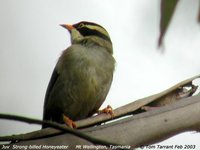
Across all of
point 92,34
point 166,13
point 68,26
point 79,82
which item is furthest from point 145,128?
point 68,26

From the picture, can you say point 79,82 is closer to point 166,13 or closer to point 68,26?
point 68,26

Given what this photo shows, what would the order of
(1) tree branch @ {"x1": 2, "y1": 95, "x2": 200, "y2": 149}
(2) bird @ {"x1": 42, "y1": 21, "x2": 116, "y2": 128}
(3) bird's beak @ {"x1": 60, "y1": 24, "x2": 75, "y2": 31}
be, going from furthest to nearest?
(3) bird's beak @ {"x1": 60, "y1": 24, "x2": 75, "y2": 31}, (2) bird @ {"x1": 42, "y1": 21, "x2": 116, "y2": 128}, (1) tree branch @ {"x1": 2, "y1": 95, "x2": 200, "y2": 149}

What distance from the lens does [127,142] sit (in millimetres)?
2324

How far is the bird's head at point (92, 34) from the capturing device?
470 centimetres

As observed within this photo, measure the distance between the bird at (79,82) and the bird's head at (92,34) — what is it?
0.07 meters

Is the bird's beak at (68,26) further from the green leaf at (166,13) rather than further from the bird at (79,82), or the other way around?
the green leaf at (166,13)

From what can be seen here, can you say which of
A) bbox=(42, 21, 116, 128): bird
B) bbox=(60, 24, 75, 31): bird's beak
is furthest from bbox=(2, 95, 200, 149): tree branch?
bbox=(60, 24, 75, 31): bird's beak

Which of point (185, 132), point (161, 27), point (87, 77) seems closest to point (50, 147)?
point (185, 132)

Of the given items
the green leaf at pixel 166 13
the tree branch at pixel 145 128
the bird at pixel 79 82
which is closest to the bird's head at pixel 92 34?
the bird at pixel 79 82

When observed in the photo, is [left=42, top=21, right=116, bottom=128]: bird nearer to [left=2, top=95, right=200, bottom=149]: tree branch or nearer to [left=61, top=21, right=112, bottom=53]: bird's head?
[left=61, top=21, right=112, bottom=53]: bird's head

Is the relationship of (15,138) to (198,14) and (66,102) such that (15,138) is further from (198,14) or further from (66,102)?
(66,102)

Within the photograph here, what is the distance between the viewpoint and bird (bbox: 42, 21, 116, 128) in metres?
4.25

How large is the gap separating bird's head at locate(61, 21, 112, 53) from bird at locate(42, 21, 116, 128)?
7 cm

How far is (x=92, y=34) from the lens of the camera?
4754mm
